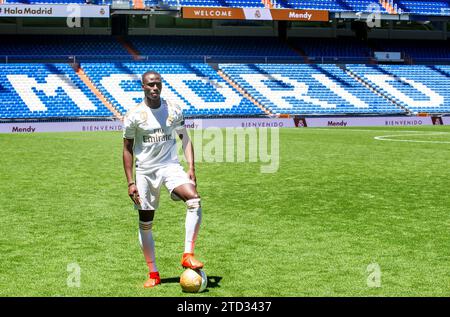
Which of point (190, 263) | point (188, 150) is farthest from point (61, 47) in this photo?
point (190, 263)

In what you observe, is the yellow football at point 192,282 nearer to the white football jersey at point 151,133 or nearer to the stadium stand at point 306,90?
the white football jersey at point 151,133

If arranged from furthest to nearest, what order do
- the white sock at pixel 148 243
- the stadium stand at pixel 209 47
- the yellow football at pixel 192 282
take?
the stadium stand at pixel 209 47 → the white sock at pixel 148 243 → the yellow football at pixel 192 282

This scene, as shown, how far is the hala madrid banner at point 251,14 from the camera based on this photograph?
44.6 m

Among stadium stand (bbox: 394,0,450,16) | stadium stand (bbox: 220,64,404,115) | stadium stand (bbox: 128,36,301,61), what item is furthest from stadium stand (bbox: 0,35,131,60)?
stadium stand (bbox: 394,0,450,16)

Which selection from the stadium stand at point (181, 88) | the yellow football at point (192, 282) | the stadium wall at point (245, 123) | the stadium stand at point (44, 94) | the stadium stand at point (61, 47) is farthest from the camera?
the stadium stand at point (61, 47)

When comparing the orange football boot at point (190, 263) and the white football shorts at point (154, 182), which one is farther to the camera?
the white football shorts at point (154, 182)

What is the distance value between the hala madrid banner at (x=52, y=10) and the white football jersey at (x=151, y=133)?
1431 inches

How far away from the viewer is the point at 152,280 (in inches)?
290

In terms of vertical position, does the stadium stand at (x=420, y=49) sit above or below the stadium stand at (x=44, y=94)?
above

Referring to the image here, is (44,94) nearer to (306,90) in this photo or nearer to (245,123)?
(245,123)

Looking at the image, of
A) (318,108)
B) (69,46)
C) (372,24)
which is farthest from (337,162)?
(372,24)

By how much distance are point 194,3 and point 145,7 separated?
13.0 ft

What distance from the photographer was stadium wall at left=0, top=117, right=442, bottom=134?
3595cm

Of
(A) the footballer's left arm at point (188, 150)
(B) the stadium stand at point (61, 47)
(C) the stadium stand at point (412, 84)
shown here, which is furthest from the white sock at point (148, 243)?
(C) the stadium stand at point (412, 84)
